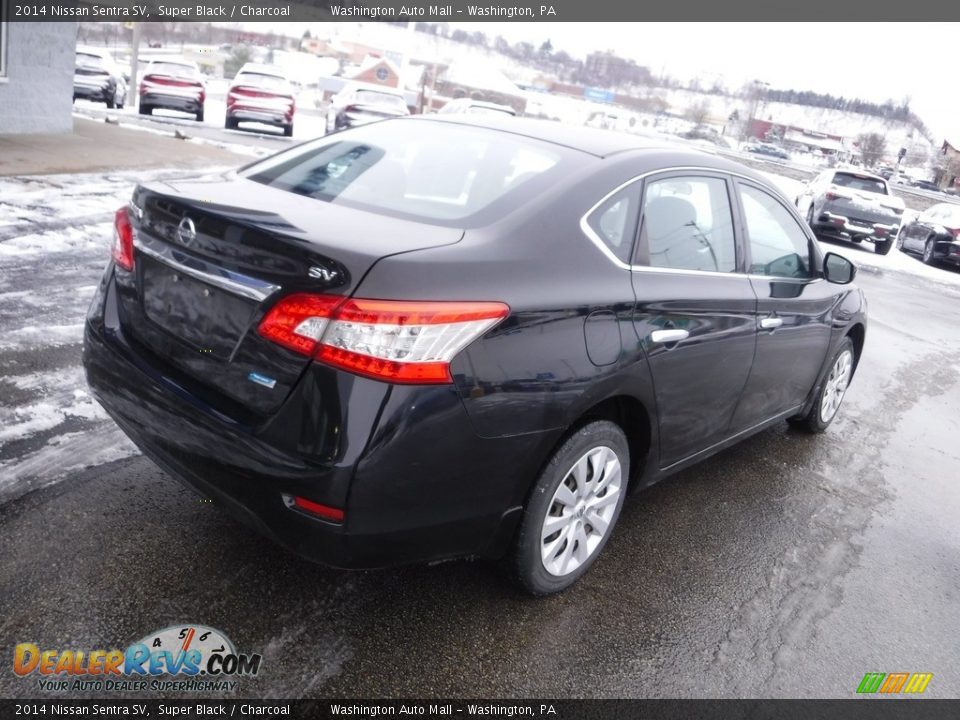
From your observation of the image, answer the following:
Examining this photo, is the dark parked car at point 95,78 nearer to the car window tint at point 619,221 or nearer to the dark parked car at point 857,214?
the dark parked car at point 857,214

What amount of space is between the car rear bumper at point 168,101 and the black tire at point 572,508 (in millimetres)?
21404

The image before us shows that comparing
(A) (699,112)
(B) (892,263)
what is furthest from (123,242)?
(A) (699,112)

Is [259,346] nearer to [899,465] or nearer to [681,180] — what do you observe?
[681,180]

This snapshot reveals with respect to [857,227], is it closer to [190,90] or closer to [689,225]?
[689,225]

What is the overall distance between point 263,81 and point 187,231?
67.0 ft

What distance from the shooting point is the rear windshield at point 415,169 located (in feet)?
9.70

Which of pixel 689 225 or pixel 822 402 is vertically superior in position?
pixel 689 225

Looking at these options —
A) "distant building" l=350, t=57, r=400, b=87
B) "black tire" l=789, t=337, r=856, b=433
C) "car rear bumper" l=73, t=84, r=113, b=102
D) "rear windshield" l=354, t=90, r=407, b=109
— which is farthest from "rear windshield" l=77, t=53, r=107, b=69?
"distant building" l=350, t=57, r=400, b=87

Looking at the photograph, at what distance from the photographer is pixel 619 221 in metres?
3.08

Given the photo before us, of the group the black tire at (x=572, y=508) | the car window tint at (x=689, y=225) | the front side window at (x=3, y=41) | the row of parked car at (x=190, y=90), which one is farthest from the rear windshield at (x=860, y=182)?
the black tire at (x=572, y=508)

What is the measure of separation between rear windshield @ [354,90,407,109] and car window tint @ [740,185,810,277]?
17.4 metres

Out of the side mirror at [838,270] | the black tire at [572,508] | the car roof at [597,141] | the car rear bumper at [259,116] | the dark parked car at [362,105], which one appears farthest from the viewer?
the car rear bumper at [259,116]

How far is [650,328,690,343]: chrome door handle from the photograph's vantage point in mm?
3068

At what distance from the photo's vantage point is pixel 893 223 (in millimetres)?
17688
